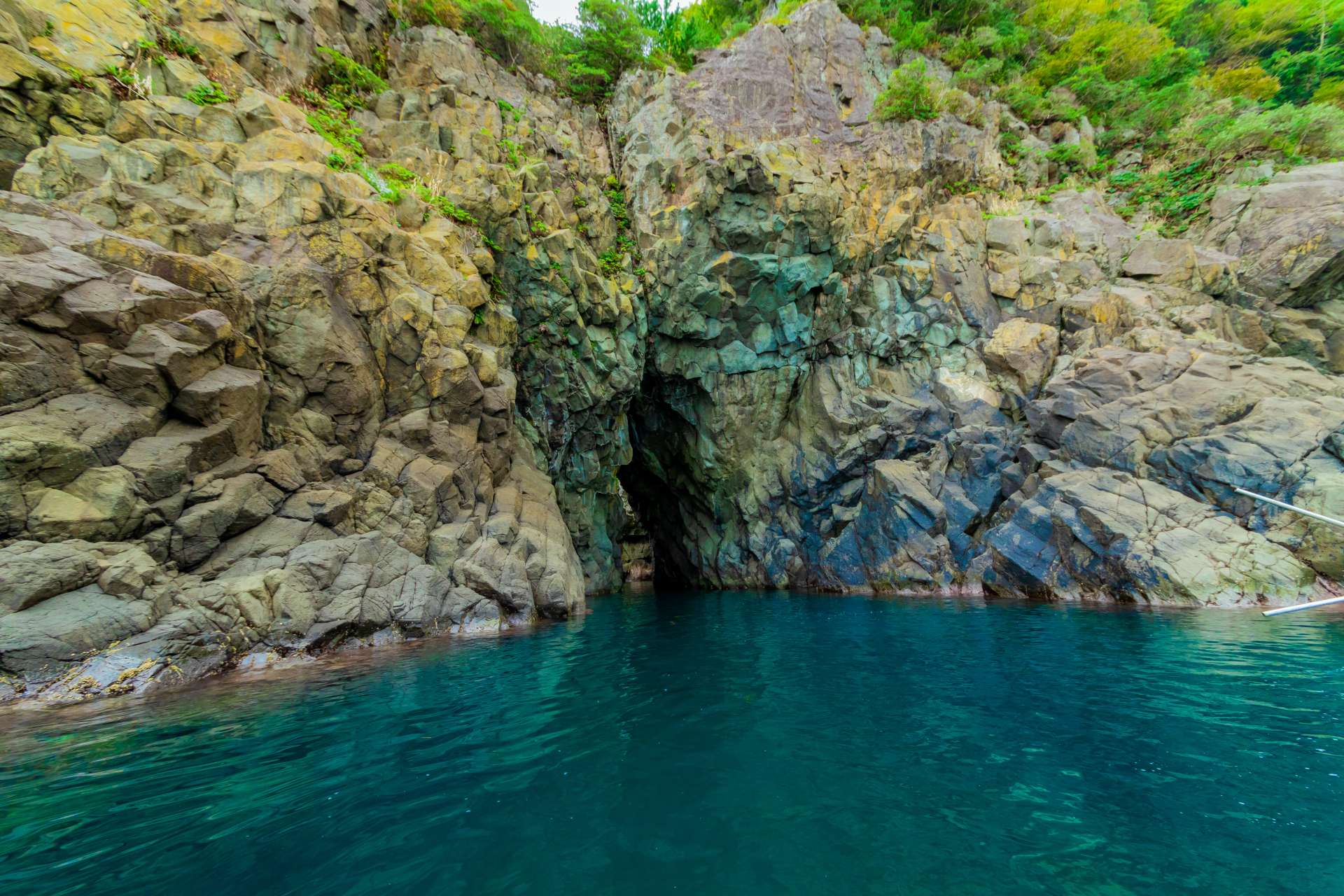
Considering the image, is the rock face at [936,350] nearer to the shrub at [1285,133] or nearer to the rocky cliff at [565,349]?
the rocky cliff at [565,349]

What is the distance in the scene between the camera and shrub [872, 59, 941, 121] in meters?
29.5

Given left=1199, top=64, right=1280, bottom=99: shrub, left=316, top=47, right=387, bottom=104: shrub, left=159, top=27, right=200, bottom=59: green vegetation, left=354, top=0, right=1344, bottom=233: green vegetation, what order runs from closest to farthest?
left=159, top=27, right=200, bottom=59: green vegetation, left=316, top=47, right=387, bottom=104: shrub, left=354, top=0, right=1344, bottom=233: green vegetation, left=1199, top=64, right=1280, bottom=99: shrub

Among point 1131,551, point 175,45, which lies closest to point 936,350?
point 1131,551

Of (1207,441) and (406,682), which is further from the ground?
(1207,441)

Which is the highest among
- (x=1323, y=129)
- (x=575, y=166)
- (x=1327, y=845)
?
(x=1323, y=129)

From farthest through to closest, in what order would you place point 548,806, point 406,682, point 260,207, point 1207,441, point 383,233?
point 1207,441
point 383,233
point 260,207
point 406,682
point 548,806

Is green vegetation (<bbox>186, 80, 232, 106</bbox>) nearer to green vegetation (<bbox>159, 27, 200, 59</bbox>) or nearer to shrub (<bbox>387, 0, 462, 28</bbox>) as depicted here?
green vegetation (<bbox>159, 27, 200, 59</bbox>)

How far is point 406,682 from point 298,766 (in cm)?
369

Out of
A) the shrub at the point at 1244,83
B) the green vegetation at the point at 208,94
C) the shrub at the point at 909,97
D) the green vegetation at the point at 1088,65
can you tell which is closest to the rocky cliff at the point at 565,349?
the green vegetation at the point at 208,94

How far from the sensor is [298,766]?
241 inches

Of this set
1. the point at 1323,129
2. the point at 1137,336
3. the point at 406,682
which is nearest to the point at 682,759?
the point at 406,682

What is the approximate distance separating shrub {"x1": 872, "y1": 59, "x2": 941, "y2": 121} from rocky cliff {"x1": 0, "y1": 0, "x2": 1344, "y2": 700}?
855mm

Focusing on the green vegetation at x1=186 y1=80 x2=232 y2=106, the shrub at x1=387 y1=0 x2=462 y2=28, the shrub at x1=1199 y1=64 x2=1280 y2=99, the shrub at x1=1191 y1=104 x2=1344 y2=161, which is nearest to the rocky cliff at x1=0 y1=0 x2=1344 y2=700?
the green vegetation at x1=186 y1=80 x2=232 y2=106

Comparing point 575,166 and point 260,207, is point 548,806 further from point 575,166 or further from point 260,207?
point 575,166
